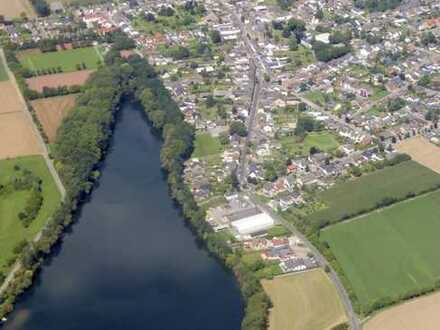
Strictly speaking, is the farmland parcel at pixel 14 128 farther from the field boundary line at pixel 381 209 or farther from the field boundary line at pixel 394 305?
the field boundary line at pixel 394 305

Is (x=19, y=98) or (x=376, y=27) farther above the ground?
(x=19, y=98)

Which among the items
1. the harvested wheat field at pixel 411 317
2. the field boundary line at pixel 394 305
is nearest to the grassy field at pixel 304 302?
the field boundary line at pixel 394 305

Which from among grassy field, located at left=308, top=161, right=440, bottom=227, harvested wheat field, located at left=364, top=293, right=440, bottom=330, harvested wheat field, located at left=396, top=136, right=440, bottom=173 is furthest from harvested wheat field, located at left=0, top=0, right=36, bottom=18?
harvested wheat field, located at left=364, top=293, right=440, bottom=330

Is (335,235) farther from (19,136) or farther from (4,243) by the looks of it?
(19,136)

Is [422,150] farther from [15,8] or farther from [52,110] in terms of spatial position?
[15,8]

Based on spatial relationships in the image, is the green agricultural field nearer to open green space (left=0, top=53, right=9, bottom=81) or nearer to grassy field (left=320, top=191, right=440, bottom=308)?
open green space (left=0, top=53, right=9, bottom=81)

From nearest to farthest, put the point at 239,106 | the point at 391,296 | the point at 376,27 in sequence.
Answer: the point at 391,296 → the point at 239,106 → the point at 376,27

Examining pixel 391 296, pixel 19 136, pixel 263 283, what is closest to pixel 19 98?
pixel 19 136
